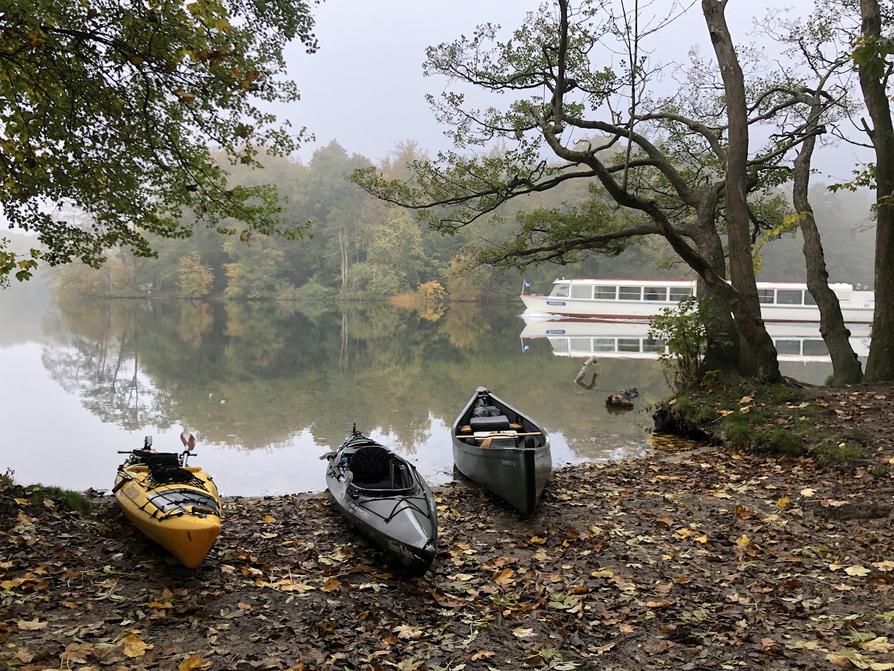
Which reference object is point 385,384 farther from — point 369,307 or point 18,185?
point 369,307

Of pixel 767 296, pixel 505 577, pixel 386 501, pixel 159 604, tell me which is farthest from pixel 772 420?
pixel 767 296

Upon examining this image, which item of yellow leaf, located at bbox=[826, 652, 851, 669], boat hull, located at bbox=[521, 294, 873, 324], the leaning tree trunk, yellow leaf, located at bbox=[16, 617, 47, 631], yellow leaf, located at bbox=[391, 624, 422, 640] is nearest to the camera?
yellow leaf, located at bbox=[826, 652, 851, 669]

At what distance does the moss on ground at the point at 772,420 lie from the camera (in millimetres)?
8562

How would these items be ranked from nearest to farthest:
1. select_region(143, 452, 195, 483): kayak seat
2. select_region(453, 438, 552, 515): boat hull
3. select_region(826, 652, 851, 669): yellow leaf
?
1. select_region(826, 652, 851, 669): yellow leaf
2. select_region(143, 452, 195, 483): kayak seat
3. select_region(453, 438, 552, 515): boat hull

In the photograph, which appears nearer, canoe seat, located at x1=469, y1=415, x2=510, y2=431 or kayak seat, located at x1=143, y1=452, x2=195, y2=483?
kayak seat, located at x1=143, y1=452, x2=195, y2=483

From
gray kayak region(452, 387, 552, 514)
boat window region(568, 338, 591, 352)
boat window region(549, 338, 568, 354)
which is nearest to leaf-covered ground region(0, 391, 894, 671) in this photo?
gray kayak region(452, 387, 552, 514)

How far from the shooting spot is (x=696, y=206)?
13383 mm

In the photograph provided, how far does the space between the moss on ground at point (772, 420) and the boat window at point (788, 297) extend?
3370 centimetres

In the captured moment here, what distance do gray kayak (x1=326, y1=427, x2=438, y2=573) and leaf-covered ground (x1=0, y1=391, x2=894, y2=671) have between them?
29 centimetres

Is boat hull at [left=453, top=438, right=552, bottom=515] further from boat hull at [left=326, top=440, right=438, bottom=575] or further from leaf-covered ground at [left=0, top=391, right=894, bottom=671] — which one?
boat hull at [left=326, top=440, right=438, bottom=575]

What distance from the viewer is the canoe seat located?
10.5m

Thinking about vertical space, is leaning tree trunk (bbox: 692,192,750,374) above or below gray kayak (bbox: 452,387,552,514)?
above

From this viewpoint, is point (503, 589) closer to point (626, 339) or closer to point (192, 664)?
point (192, 664)

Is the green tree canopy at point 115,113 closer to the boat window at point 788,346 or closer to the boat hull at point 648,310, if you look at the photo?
the boat window at point 788,346
